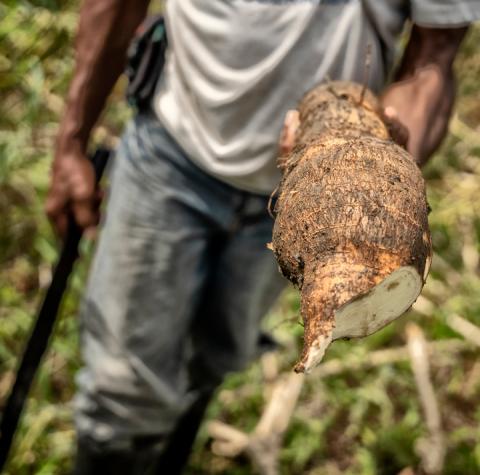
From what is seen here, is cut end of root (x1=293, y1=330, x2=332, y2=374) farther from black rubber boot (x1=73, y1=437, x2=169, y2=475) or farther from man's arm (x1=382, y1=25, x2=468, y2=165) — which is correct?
black rubber boot (x1=73, y1=437, x2=169, y2=475)

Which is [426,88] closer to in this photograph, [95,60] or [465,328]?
[95,60]

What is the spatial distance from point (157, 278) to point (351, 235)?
676 millimetres

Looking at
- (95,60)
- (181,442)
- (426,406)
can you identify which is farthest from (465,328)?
(95,60)

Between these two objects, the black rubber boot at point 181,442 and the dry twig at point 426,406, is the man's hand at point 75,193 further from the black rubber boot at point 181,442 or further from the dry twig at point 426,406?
the dry twig at point 426,406

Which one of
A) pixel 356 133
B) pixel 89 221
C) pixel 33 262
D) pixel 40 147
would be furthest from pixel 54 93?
pixel 356 133

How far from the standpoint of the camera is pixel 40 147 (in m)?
2.38

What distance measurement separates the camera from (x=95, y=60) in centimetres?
138

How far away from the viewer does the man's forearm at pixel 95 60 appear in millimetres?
1345

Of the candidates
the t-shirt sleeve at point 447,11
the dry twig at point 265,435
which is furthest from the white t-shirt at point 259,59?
the dry twig at point 265,435

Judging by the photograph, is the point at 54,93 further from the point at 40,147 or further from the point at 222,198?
the point at 222,198

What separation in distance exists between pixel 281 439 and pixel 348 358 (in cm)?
31

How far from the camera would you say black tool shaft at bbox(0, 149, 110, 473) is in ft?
4.91

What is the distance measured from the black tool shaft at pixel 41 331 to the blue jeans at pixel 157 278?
0.07 m

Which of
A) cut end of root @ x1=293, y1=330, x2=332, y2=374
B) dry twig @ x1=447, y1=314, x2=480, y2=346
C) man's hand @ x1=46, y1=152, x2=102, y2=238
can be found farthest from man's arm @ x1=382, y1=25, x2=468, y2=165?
dry twig @ x1=447, y1=314, x2=480, y2=346
